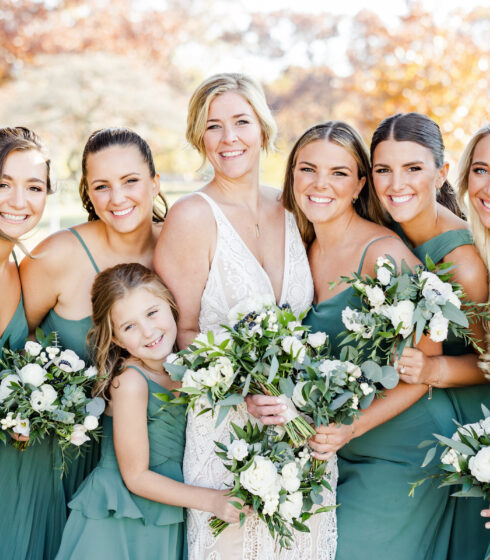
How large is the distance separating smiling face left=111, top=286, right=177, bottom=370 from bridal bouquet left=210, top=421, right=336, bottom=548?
771mm

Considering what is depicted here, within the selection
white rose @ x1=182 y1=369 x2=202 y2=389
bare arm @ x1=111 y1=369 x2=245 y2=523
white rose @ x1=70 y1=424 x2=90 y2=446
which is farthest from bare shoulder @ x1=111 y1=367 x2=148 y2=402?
white rose @ x1=182 y1=369 x2=202 y2=389

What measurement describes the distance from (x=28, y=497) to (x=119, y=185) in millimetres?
2168

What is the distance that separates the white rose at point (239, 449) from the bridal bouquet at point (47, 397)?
0.91 meters

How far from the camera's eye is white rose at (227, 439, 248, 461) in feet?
10.8

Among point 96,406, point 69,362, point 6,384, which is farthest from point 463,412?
point 6,384

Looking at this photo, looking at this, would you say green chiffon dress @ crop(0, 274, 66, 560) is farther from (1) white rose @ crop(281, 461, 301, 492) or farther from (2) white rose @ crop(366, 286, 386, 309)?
(2) white rose @ crop(366, 286, 386, 309)

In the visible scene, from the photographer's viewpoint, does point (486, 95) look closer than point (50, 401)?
No

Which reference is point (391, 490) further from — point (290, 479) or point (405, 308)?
point (405, 308)

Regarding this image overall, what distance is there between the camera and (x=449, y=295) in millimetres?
3402

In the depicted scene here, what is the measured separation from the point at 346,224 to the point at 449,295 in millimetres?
1168

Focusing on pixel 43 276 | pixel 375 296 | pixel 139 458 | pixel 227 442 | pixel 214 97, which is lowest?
pixel 139 458

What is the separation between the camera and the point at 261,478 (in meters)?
3.19

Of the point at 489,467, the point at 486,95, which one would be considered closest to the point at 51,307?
the point at 489,467

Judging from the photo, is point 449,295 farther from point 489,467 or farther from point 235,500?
point 235,500
